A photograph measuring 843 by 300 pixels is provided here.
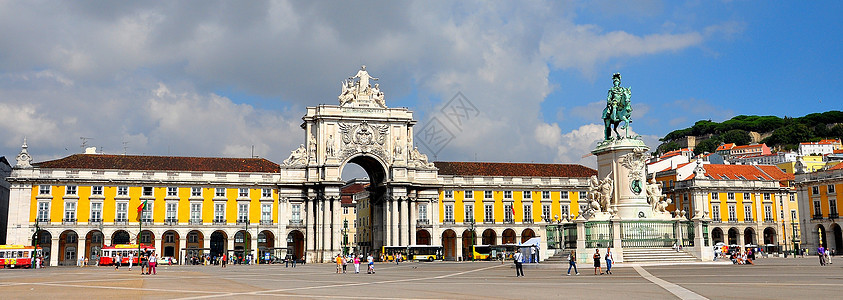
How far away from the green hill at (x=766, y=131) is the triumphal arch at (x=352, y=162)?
87327 millimetres

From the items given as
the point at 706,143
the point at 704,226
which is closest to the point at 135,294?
the point at 704,226

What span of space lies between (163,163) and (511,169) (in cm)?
3458

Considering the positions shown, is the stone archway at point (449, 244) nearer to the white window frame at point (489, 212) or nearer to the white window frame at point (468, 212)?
the white window frame at point (468, 212)

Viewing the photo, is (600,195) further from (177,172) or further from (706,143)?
(706,143)

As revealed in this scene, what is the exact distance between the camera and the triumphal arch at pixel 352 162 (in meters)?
74.5

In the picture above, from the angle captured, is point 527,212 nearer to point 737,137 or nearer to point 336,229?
point 336,229

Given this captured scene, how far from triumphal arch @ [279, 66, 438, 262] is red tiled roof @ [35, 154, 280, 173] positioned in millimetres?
3817

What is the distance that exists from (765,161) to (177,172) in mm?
88701

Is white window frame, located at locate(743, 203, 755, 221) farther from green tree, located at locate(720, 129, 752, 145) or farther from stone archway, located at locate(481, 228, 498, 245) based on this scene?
green tree, located at locate(720, 129, 752, 145)

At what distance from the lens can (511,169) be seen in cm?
8394

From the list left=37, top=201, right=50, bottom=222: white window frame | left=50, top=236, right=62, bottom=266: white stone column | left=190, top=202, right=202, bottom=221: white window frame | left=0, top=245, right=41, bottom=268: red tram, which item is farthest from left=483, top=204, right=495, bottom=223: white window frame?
left=0, top=245, right=41, bottom=268: red tram

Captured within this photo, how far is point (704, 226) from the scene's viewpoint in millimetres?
38375

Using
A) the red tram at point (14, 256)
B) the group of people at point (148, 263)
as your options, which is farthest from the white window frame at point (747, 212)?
the red tram at point (14, 256)

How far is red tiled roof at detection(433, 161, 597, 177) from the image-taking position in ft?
268
